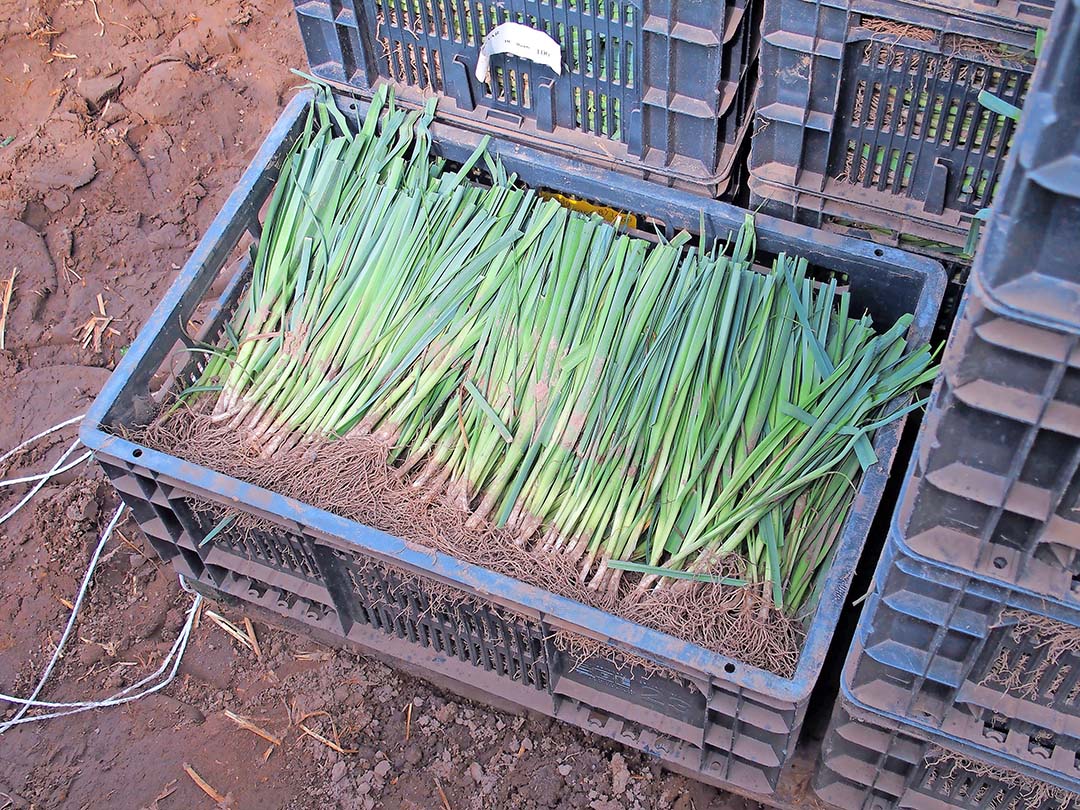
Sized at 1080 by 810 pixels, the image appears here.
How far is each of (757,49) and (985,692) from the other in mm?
1580

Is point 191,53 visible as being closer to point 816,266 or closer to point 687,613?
point 816,266

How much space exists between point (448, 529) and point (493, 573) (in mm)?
205

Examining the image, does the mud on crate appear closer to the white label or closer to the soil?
the soil

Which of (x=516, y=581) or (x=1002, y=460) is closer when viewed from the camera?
(x=1002, y=460)

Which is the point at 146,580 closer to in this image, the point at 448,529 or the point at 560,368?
the point at 448,529

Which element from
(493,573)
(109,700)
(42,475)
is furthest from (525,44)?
(109,700)

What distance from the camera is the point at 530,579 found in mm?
2518

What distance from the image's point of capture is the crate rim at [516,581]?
7.41ft

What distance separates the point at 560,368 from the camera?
9.08 ft

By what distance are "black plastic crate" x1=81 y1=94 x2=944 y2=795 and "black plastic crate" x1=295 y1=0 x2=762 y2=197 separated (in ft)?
0.25

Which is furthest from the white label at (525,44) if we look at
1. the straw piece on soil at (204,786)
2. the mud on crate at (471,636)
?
the straw piece on soil at (204,786)

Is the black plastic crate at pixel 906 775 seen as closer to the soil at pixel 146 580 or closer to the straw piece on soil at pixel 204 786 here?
the soil at pixel 146 580

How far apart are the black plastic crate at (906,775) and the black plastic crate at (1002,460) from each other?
568mm

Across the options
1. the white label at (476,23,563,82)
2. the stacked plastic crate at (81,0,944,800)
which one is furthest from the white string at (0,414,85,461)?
the white label at (476,23,563,82)
